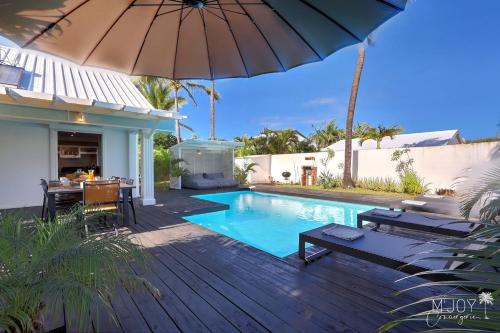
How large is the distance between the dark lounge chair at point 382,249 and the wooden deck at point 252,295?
33 cm

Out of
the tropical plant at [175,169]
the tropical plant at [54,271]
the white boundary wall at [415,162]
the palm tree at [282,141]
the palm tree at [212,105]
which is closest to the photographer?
the tropical plant at [54,271]

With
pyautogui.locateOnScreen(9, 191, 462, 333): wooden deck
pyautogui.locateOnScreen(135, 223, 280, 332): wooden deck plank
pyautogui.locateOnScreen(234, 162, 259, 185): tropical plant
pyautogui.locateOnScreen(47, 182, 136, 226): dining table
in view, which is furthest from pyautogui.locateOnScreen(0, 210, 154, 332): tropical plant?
pyautogui.locateOnScreen(234, 162, 259, 185): tropical plant

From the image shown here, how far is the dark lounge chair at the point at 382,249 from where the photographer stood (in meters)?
2.71

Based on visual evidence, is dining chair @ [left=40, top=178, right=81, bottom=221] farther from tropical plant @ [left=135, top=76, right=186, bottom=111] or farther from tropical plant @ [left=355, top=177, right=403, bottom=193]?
tropical plant @ [left=135, top=76, right=186, bottom=111]

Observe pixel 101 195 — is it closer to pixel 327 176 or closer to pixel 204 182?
pixel 204 182

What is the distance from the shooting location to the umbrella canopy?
2174 millimetres

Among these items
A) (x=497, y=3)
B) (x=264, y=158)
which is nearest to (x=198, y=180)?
(x=264, y=158)

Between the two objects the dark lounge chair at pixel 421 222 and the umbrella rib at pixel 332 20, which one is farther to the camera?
the dark lounge chair at pixel 421 222

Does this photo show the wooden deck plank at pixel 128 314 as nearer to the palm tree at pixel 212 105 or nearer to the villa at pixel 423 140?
the villa at pixel 423 140

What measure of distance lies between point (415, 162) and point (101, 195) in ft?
39.6

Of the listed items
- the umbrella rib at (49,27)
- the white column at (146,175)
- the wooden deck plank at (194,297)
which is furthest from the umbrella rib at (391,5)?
the white column at (146,175)

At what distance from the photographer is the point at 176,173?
13.0 metres

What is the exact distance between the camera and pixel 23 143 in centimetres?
776

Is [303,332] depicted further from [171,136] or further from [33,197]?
[171,136]
